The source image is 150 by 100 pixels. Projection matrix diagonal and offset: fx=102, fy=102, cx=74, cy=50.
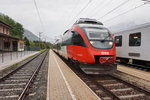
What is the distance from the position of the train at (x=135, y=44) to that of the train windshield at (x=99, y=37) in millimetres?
3385

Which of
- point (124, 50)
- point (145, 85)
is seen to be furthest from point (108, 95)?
point (124, 50)

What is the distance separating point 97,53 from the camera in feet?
18.1

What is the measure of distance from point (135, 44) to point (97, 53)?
511 centimetres

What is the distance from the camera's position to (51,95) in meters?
3.82

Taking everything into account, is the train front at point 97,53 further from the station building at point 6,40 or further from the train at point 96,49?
the station building at point 6,40

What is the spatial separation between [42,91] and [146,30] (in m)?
8.26

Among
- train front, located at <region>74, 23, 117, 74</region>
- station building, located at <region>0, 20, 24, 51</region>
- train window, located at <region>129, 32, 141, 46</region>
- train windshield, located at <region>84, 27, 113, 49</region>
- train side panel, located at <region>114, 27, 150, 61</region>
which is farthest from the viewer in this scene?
station building, located at <region>0, 20, 24, 51</region>

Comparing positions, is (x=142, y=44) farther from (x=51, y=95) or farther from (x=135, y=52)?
(x=51, y=95)

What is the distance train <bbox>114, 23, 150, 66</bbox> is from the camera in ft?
25.2

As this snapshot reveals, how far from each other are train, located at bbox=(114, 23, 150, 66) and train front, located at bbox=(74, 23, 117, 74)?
11.2 feet

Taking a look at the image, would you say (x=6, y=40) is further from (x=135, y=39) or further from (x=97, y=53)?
(x=135, y=39)

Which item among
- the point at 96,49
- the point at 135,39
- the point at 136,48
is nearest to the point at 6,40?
the point at 96,49

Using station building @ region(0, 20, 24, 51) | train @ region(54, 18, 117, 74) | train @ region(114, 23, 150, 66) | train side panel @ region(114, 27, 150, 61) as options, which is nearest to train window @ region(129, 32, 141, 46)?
train @ region(114, 23, 150, 66)

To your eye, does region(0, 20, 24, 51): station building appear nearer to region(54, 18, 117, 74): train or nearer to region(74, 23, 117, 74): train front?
region(54, 18, 117, 74): train
